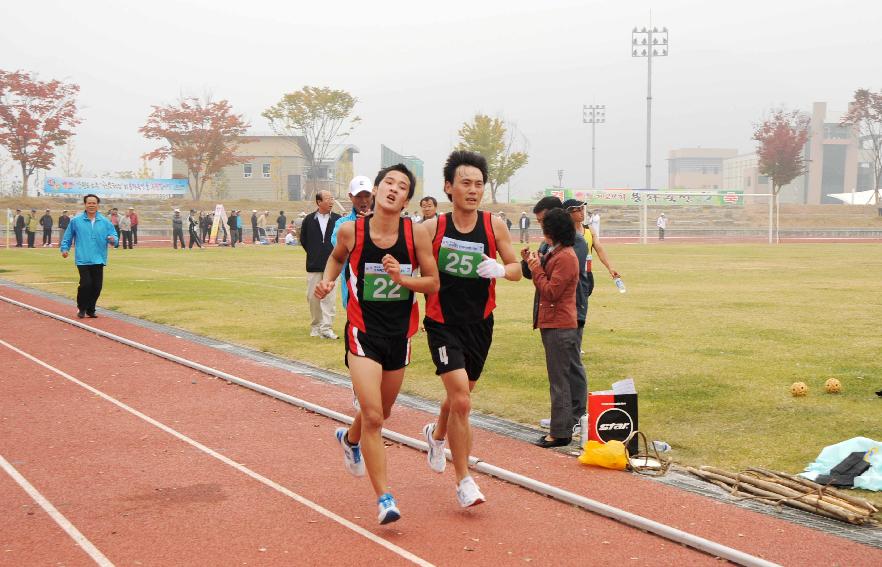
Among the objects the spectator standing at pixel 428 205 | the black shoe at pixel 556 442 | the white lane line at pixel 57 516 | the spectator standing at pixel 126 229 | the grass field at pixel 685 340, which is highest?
the spectator standing at pixel 428 205

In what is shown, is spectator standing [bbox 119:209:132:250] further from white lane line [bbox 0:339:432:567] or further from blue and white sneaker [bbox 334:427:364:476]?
blue and white sneaker [bbox 334:427:364:476]

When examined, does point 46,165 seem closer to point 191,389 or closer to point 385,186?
point 191,389

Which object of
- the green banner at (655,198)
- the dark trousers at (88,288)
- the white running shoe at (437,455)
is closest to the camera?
the white running shoe at (437,455)

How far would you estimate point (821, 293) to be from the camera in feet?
72.3

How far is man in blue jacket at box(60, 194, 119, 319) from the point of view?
56.1ft

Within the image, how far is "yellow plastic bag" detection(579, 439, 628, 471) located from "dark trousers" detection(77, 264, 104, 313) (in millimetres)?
11949

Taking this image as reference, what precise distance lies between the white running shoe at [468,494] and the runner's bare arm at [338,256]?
1436mm

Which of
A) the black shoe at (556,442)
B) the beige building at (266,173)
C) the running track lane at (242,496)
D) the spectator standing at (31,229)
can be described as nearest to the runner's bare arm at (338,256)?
the running track lane at (242,496)

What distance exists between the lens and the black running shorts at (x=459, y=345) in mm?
6277

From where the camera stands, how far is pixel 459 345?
6.36 meters

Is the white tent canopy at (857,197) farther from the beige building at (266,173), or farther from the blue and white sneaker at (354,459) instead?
the blue and white sneaker at (354,459)

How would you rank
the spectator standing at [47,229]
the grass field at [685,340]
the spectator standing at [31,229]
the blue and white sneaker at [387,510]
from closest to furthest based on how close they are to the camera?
the blue and white sneaker at [387,510] < the grass field at [685,340] < the spectator standing at [31,229] < the spectator standing at [47,229]

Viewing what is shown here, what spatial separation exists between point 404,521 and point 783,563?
2169 mm

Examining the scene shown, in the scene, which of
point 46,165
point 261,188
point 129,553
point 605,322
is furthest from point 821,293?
point 261,188
